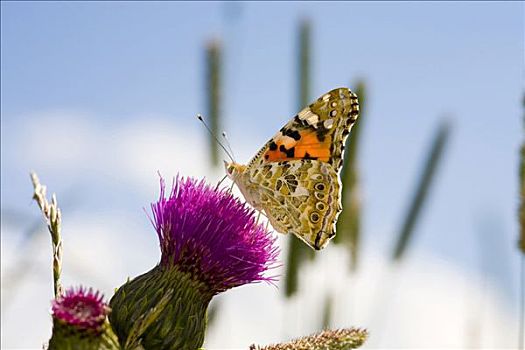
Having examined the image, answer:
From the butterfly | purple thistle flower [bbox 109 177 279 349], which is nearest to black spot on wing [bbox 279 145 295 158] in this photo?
the butterfly

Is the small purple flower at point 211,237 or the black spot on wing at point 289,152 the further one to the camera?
the black spot on wing at point 289,152

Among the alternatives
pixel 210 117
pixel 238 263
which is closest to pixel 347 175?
pixel 210 117

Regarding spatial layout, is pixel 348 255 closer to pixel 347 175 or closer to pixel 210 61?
pixel 347 175

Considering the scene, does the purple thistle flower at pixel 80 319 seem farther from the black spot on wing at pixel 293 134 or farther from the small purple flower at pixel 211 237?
the black spot on wing at pixel 293 134

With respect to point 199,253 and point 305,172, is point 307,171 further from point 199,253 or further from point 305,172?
point 199,253

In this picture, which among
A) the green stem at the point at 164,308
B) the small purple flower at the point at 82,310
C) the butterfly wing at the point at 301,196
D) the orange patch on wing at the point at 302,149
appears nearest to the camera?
the small purple flower at the point at 82,310

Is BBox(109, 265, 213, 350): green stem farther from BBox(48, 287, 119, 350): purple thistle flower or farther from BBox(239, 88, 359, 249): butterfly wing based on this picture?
BBox(48, 287, 119, 350): purple thistle flower

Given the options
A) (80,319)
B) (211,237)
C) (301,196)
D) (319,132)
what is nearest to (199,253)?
(211,237)

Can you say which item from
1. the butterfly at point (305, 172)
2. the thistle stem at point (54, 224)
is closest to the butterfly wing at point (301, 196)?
the butterfly at point (305, 172)
